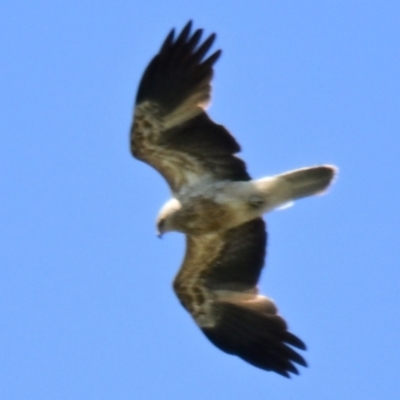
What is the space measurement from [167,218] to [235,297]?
3.76 ft

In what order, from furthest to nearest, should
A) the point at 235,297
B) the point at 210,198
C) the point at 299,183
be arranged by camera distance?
the point at 235,297, the point at 210,198, the point at 299,183

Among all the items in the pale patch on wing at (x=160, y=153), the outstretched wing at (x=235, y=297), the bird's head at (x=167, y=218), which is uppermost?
the pale patch on wing at (x=160, y=153)

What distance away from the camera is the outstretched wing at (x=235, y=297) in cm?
1470

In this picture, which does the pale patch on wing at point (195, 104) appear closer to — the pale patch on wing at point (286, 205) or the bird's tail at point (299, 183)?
the bird's tail at point (299, 183)

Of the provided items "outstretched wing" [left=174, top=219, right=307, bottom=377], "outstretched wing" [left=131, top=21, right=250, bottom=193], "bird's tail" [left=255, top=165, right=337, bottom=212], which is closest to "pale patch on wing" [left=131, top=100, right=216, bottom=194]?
"outstretched wing" [left=131, top=21, right=250, bottom=193]

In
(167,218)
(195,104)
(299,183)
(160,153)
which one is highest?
(195,104)

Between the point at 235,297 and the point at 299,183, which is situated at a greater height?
the point at 299,183

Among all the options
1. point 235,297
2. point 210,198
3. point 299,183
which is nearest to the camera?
point 299,183

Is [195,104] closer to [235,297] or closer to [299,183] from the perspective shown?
[299,183]

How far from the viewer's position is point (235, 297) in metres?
15.2

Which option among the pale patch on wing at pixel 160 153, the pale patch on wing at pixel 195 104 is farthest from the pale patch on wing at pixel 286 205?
the pale patch on wing at pixel 195 104

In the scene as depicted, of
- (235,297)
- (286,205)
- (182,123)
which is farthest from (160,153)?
(235,297)

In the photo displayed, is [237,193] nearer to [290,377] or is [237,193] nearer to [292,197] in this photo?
[292,197]

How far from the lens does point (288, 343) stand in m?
14.6
